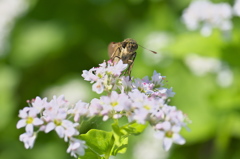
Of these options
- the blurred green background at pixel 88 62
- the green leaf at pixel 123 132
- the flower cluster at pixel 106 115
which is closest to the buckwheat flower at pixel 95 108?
the flower cluster at pixel 106 115

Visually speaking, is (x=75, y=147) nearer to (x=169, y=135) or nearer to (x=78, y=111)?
(x=78, y=111)

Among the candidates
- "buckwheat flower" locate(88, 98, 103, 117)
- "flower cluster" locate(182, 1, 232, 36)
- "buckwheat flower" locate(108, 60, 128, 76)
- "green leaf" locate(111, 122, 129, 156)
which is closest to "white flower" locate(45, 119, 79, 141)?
"buckwheat flower" locate(88, 98, 103, 117)

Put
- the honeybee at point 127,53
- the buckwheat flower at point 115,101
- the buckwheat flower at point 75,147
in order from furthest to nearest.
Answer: the honeybee at point 127,53
the buckwheat flower at point 115,101
the buckwheat flower at point 75,147

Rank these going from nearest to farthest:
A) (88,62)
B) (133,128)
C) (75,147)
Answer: (75,147), (133,128), (88,62)

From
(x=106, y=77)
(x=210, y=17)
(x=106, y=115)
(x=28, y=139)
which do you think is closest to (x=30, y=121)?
(x=28, y=139)

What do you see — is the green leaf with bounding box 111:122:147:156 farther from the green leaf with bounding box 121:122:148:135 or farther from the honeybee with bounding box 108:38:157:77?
the honeybee with bounding box 108:38:157:77

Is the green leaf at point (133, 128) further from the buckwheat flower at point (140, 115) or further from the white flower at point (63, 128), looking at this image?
the white flower at point (63, 128)
